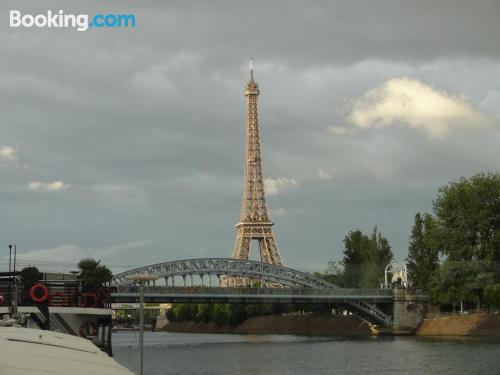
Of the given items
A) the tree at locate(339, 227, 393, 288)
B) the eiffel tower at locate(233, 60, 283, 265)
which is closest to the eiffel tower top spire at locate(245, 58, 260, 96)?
the eiffel tower at locate(233, 60, 283, 265)

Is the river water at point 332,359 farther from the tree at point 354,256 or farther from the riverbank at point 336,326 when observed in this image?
the tree at point 354,256

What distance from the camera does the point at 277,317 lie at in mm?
124188

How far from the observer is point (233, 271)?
105688 millimetres

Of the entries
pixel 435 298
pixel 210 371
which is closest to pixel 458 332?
pixel 435 298

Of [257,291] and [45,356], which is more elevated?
[257,291]

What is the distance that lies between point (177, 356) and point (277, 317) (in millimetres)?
57764

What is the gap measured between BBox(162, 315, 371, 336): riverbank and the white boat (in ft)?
276

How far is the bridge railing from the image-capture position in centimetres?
8919

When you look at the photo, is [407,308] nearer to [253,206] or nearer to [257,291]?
[257,291]

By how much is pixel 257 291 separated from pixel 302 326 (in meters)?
22.4

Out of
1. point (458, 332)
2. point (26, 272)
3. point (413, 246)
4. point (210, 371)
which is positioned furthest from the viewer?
point (413, 246)

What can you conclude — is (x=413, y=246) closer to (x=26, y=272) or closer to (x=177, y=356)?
(x=177, y=356)

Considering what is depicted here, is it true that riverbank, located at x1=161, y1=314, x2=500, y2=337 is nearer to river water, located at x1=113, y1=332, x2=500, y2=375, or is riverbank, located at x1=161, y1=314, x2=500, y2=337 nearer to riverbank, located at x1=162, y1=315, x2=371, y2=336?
riverbank, located at x1=162, y1=315, x2=371, y2=336

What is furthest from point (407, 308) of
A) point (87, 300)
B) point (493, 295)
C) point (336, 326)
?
point (87, 300)
